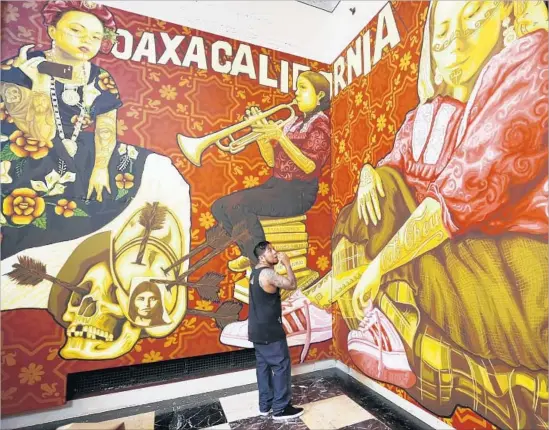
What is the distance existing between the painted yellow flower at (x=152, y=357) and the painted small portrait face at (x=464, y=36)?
10.4ft

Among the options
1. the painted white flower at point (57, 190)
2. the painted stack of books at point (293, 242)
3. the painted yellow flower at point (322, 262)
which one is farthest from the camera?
the painted yellow flower at point (322, 262)

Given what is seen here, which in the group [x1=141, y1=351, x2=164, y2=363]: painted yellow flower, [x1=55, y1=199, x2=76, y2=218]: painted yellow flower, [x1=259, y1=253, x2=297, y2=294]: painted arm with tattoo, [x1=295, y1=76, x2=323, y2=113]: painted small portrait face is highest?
[x1=295, y1=76, x2=323, y2=113]: painted small portrait face

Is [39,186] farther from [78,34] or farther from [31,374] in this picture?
[31,374]

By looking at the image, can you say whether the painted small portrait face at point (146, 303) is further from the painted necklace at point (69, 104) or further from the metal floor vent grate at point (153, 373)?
the painted necklace at point (69, 104)

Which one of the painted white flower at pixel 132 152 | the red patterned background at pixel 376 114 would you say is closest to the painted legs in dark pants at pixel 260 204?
the red patterned background at pixel 376 114

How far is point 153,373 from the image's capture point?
104 inches

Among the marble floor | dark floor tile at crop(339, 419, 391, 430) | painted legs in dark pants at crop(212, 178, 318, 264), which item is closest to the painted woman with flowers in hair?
painted legs in dark pants at crop(212, 178, 318, 264)

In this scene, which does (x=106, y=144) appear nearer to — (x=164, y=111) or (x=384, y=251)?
(x=164, y=111)

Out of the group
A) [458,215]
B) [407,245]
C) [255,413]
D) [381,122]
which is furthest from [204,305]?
[381,122]

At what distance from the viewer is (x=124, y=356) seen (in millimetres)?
2531

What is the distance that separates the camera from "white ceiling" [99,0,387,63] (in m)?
2.82

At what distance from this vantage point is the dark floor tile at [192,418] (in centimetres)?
224

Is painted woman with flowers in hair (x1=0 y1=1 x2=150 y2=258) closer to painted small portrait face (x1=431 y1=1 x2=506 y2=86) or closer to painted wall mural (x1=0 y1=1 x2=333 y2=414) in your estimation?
painted wall mural (x1=0 y1=1 x2=333 y2=414)

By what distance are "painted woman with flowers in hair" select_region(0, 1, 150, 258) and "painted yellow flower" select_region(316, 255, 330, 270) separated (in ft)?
6.54
